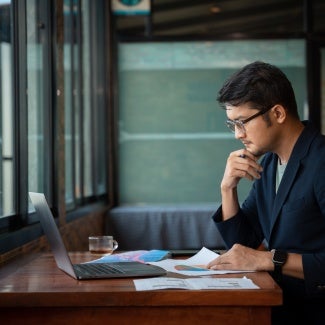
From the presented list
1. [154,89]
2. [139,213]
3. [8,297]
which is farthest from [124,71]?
[8,297]

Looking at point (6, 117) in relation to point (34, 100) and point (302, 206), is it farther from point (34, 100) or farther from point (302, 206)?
point (302, 206)

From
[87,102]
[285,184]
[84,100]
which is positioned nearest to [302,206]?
[285,184]

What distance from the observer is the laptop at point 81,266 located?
6.42 ft

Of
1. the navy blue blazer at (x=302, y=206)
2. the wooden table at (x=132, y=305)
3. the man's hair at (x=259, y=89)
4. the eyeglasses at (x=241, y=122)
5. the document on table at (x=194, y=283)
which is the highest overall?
the man's hair at (x=259, y=89)

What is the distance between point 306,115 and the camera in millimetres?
5805

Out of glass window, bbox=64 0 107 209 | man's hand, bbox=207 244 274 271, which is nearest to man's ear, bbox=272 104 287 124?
man's hand, bbox=207 244 274 271

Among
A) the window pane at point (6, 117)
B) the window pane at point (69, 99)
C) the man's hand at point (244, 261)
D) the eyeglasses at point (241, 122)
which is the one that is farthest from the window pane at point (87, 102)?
the man's hand at point (244, 261)

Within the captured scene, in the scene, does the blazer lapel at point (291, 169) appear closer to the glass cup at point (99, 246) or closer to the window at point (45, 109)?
the glass cup at point (99, 246)

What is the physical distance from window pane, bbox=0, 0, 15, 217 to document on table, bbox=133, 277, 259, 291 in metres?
1.17

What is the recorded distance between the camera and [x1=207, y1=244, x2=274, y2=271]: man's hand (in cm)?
204

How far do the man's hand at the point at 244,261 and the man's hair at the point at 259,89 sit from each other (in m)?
0.50

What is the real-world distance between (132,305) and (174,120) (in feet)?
13.8

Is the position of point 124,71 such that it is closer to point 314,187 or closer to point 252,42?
point 252,42

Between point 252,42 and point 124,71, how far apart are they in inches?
43.1
